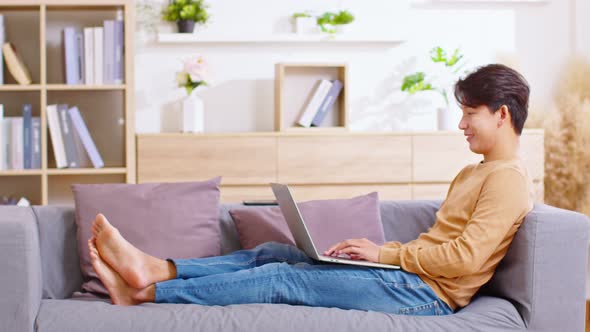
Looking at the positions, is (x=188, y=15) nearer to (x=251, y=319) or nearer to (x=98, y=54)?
(x=98, y=54)

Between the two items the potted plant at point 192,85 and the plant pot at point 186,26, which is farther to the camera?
the plant pot at point 186,26

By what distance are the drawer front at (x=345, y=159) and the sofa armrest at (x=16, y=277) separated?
218 cm

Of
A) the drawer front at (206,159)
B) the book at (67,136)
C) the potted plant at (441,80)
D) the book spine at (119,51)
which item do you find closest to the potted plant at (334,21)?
the potted plant at (441,80)

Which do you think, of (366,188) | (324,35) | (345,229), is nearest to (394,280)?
(345,229)

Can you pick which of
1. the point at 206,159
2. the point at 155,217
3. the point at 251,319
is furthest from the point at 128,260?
the point at 206,159

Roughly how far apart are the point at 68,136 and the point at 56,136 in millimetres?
60

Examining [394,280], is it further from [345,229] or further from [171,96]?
[171,96]

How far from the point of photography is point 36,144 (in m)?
4.20

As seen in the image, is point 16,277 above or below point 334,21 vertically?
below

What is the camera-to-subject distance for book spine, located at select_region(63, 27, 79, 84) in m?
4.23

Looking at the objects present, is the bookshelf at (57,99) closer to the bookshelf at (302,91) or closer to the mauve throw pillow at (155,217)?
the bookshelf at (302,91)

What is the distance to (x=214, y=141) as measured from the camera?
4.26 m

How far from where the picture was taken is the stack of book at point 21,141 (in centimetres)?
418

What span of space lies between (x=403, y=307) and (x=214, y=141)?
85.2 inches
